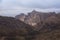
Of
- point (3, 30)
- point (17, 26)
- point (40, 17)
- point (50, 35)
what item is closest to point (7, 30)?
point (3, 30)

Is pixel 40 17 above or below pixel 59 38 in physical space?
above

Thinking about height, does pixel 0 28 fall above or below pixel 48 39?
above

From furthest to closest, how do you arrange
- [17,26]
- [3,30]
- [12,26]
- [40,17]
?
1. [40,17]
2. [17,26]
3. [12,26]
4. [3,30]

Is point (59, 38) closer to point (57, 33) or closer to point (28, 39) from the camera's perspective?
point (57, 33)

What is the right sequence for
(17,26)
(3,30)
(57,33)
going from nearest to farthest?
(57,33) < (3,30) < (17,26)

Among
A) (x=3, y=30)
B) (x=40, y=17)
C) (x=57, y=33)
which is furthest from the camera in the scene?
(x=40, y=17)

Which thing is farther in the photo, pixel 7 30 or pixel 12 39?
pixel 7 30

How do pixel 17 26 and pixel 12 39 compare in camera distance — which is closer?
pixel 12 39

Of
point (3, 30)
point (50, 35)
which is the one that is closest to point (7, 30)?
point (3, 30)

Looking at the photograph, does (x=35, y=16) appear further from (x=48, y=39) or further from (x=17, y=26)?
(x=48, y=39)

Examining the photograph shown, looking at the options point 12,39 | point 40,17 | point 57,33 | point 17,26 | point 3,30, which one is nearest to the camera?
point 12,39
